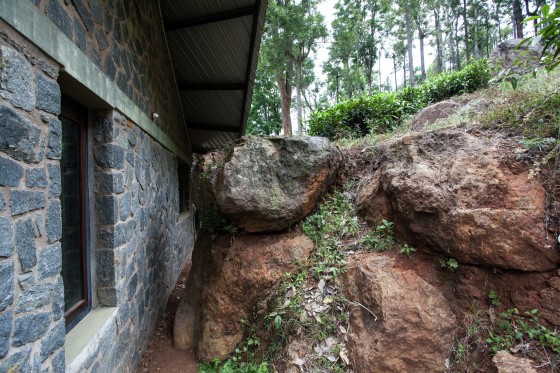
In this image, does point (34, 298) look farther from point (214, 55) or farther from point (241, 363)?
point (214, 55)

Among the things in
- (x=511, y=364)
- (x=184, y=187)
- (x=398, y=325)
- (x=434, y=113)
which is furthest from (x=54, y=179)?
(x=434, y=113)

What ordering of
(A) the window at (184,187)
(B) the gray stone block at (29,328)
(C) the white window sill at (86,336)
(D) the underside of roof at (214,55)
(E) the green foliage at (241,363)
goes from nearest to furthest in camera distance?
(B) the gray stone block at (29,328) → (C) the white window sill at (86,336) → (E) the green foliage at (241,363) → (D) the underside of roof at (214,55) → (A) the window at (184,187)

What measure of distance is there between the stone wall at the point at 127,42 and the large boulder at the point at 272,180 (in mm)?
1442

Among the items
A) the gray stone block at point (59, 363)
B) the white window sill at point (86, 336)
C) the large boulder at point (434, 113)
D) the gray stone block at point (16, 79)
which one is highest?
the large boulder at point (434, 113)

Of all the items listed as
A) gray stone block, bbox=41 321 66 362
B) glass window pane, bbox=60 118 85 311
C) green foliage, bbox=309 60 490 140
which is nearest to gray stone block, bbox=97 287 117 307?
glass window pane, bbox=60 118 85 311

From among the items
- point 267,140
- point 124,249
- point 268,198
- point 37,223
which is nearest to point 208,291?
point 124,249

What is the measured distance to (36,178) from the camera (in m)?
1.61

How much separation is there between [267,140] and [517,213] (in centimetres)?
255

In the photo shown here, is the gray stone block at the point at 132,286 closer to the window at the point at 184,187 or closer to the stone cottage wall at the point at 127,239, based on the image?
the stone cottage wall at the point at 127,239

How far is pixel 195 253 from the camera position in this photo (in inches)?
166

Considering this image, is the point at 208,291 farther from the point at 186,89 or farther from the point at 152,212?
the point at 186,89

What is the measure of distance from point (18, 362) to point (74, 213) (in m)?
1.24

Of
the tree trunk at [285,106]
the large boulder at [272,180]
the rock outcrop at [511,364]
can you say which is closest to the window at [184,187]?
the large boulder at [272,180]

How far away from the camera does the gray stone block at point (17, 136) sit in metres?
1.38
